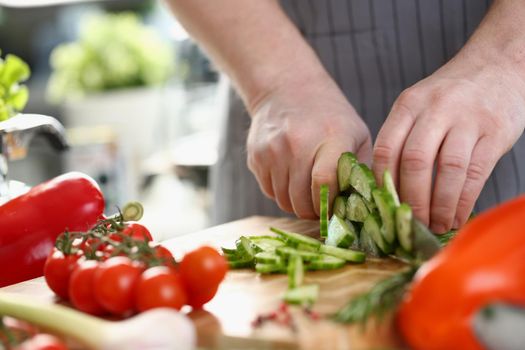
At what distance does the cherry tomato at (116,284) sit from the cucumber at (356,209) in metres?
0.47

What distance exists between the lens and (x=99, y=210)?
1.66m

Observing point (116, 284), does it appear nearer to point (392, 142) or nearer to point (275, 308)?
point (275, 308)

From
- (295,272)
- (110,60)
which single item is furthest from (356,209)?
(110,60)

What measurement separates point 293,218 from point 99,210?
49 cm

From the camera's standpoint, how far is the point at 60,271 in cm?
125

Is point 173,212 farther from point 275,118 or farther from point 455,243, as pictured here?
point 455,243

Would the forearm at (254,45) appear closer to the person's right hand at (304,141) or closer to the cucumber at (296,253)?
the person's right hand at (304,141)

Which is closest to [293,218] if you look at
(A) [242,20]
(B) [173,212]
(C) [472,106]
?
(A) [242,20]

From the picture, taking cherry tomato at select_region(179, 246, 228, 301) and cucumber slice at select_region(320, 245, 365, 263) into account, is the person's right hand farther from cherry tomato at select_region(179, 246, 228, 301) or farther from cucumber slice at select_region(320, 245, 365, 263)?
cherry tomato at select_region(179, 246, 228, 301)

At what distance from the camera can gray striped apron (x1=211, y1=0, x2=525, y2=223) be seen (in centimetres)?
186

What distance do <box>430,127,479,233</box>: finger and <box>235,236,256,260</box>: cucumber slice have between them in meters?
0.33

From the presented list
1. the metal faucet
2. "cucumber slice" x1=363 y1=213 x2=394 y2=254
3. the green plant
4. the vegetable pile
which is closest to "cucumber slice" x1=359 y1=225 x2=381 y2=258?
"cucumber slice" x1=363 y1=213 x2=394 y2=254

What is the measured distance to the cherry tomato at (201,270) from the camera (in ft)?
3.64

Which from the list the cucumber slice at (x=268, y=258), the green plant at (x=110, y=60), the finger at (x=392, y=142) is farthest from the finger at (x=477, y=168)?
the green plant at (x=110, y=60)
